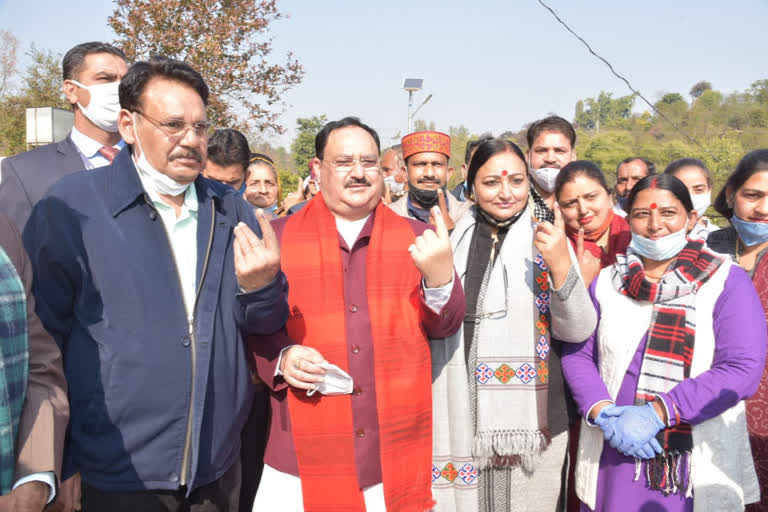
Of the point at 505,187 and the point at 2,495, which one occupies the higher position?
the point at 505,187

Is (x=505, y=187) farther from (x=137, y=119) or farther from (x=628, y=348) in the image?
(x=137, y=119)

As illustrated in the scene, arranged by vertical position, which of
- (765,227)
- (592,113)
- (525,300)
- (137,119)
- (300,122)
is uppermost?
(592,113)

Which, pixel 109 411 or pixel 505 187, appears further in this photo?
pixel 505 187

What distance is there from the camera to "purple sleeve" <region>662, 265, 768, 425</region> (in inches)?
95.3

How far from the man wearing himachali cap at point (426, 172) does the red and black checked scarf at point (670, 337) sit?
199cm

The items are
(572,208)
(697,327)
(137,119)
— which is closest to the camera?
(137,119)

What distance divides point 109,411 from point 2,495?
0.45 m

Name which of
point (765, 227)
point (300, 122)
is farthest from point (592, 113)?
point (765, 227)

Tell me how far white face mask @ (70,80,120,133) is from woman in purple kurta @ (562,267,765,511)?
2.91 meters

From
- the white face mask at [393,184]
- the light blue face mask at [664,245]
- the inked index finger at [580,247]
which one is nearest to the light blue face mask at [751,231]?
the light blue face mask at [664,245]

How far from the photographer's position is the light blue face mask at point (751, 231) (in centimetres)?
316

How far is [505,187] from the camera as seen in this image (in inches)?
110

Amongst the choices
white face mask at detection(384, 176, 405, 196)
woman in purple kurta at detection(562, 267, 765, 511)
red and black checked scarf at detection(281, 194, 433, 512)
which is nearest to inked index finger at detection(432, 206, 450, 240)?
red and black checked scarf at detection(281, 194, 433, 512)

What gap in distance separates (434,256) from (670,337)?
1199 mm
